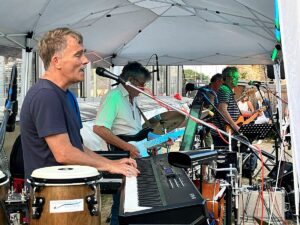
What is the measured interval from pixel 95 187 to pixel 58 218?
0.20m

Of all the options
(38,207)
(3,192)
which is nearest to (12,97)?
(3,192)

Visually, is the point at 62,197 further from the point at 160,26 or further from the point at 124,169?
the point at 160,26

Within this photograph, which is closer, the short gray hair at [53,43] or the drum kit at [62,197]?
the drum kit at [62,197]

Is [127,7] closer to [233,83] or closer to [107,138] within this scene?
[233,83]

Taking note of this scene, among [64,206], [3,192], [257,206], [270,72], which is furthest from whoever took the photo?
[270,72]

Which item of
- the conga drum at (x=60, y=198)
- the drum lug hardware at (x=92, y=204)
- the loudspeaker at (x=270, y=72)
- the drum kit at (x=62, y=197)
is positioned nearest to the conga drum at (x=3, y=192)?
the drum kit at (x=62, y=197)

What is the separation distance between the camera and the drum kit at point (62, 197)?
1.81 metres

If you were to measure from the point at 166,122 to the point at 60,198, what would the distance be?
2.99m

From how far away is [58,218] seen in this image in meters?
1.81

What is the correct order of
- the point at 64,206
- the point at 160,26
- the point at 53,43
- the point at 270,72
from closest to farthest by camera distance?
the point at 64,206 < the point at 53,43 < the point at 160,26 < the point at 270,72

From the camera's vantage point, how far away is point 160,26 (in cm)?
805

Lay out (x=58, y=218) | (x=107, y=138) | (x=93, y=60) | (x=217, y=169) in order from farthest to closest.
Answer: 1. (x=93, y=60)
2. (x=107, y=138)
3. (x=217, y=169)
4. (x=58, y=218)

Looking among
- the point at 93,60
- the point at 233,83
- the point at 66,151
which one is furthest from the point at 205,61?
the point at 66,151

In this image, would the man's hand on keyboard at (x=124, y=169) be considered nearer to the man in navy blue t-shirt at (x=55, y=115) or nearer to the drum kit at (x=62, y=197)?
the man in navy blue t-shirt at (x=55, y=115)
